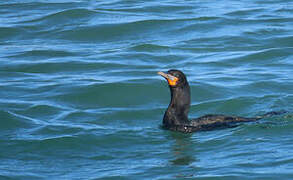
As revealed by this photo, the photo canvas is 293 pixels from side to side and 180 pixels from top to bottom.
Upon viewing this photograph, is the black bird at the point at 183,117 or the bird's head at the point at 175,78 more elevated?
the bird's head at the point at 175,78

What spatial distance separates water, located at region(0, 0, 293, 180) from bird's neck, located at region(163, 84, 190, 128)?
0.27 metres

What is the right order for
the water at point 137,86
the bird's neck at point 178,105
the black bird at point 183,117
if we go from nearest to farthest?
the water at point 137,86 < the black bird at point 183,117 < the bird's neck at point 178,105

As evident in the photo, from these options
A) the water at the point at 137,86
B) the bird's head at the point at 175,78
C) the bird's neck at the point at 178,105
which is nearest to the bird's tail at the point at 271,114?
the water at the point at 137,86

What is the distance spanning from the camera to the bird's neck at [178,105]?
1112 cm

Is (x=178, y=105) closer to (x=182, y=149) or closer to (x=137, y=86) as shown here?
(x=182, y=149)

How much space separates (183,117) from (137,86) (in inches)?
132

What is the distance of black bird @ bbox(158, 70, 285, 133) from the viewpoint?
35.8ft

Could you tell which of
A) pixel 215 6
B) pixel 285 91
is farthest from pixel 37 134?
pixel 215 6

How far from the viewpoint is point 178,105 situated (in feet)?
36.7

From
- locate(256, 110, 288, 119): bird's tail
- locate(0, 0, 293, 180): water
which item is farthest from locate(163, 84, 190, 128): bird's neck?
locate(256, 110, 288, 119): bird's tail

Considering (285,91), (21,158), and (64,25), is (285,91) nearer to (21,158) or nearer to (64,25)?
(21,158)

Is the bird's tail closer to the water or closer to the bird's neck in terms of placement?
the water

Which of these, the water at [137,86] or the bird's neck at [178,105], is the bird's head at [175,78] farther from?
the water at [137,86]

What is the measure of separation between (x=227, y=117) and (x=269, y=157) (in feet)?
5.55
